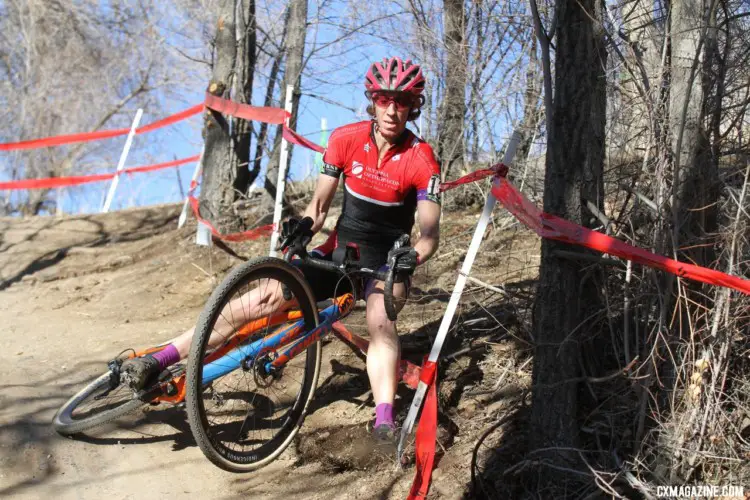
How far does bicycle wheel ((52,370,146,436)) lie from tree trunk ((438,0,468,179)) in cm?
436

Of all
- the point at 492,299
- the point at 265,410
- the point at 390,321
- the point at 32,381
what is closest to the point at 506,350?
the point at 492,299

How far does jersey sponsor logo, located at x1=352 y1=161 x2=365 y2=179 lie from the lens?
4.56 meters

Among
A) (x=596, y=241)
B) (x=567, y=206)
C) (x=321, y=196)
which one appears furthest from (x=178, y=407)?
(x=596, y=241)

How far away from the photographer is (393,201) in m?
4.56

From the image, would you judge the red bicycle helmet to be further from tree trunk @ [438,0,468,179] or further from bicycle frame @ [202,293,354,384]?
tree trunk @ [438,0,468,179]

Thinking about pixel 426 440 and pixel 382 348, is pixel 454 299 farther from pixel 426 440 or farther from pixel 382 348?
pixel 426 440

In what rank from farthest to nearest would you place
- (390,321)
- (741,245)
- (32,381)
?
(32,381) < (390,321) < (741,245)

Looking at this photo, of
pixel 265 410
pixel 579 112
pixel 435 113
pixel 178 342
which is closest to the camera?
pixel 579 112

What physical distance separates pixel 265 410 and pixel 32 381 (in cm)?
175

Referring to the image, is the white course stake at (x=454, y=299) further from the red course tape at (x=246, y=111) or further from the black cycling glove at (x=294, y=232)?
the red course tape at (x=246, y=111)

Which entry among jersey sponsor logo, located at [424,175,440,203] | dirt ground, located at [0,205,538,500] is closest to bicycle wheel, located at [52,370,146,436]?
dirt ground, located at [0,205,538,500]

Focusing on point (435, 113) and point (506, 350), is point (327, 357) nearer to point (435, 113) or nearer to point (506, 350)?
point (506, 350)

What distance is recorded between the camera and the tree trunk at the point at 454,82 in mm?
7371

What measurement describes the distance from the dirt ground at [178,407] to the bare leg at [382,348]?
1.34 feet
